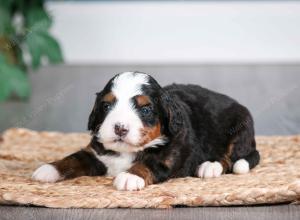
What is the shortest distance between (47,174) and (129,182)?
46 cm

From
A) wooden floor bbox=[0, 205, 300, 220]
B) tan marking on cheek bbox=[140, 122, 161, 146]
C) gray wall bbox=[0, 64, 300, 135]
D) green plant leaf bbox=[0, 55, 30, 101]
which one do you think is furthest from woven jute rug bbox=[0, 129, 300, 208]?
green plant leaf bbox=[0, 55, 30, 101]

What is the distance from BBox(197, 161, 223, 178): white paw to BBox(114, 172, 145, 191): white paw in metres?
0.42

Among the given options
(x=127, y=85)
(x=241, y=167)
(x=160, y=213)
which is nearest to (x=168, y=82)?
(x=241, y=167)

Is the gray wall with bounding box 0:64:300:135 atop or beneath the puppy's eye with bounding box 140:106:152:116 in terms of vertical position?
beneath

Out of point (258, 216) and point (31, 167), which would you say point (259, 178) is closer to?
point (258, 216)

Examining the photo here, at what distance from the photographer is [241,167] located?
3.74 meters

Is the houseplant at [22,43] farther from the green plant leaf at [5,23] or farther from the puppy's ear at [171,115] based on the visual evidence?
the puppy's ear at [171,115]

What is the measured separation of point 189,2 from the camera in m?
9.35

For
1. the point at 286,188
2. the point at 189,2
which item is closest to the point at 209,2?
the point at 189,2

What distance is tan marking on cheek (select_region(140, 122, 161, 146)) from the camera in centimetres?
333

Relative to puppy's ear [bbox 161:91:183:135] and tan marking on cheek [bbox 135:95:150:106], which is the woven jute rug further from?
tan marking on cheek [bbox 135:95:150:106]

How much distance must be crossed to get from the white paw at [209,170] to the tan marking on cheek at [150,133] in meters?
0.34

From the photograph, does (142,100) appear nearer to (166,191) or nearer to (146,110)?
(146,110)

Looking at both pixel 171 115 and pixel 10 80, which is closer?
pixel 171 115
